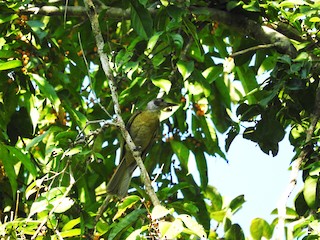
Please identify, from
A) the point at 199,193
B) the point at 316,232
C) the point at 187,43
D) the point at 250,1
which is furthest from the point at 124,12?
the point at 316,232

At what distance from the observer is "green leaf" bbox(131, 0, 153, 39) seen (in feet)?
15.2

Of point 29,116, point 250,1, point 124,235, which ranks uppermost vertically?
point 250,1

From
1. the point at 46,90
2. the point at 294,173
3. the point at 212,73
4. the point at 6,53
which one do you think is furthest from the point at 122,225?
the point at 6,53

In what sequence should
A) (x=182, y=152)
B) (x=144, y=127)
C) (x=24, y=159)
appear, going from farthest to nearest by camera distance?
(x=144, y=127) < (x=182, y=152) < (x=24, y=159)

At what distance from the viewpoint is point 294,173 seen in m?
3.78

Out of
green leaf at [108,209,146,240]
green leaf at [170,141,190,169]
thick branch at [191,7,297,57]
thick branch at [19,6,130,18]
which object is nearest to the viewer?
green leaf at [108,209,146,240]

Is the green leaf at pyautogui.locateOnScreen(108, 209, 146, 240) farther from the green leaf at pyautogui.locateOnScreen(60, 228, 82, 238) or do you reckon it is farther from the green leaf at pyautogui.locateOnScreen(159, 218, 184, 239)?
the green leaf at pyautogui.locateOnScreen(159, 218, 184, 239)

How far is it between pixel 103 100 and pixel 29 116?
95 centimetres

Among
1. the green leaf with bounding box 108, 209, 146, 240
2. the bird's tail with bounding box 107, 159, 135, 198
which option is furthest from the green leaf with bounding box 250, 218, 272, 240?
the bird's tail with bounding box 107, 159, 135, 198

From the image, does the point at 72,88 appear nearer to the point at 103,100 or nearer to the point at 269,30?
the point at 103,100

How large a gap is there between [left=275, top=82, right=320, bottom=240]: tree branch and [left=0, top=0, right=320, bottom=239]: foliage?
1cm

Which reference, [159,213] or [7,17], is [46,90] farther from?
[159,213]

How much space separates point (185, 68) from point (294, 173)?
0.84 metres

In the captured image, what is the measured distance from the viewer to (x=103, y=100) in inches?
236
